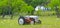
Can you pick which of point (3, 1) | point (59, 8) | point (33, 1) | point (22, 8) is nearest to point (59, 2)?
point (59, 8)

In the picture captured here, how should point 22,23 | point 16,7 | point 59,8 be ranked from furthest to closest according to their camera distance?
point 59,8 < point 16,7 < point 22,23

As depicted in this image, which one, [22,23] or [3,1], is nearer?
[22,23]

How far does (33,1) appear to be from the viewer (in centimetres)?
3838

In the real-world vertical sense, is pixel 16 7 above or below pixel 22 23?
above

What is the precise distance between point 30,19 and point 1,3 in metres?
9.94

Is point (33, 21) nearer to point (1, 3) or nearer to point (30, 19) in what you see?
point (30, 19)

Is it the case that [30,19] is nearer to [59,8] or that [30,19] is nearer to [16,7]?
[16,7]

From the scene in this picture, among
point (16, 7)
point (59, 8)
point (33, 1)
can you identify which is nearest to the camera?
point (16, 7)

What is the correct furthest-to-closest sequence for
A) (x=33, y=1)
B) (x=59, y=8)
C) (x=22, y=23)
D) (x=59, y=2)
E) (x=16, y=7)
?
(x=33, y=1) < (x=59, y=8) < (x=59, y=2) < (x=16, y=7) < (x=22, y=23)

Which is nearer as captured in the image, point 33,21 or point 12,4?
point 33,21

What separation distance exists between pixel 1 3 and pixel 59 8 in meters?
8.47

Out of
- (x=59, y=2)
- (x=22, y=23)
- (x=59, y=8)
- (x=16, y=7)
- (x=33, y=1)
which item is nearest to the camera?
(x=22, y=23)

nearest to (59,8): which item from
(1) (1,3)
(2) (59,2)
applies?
(2) (59,2)

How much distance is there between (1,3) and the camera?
83.7 feet
